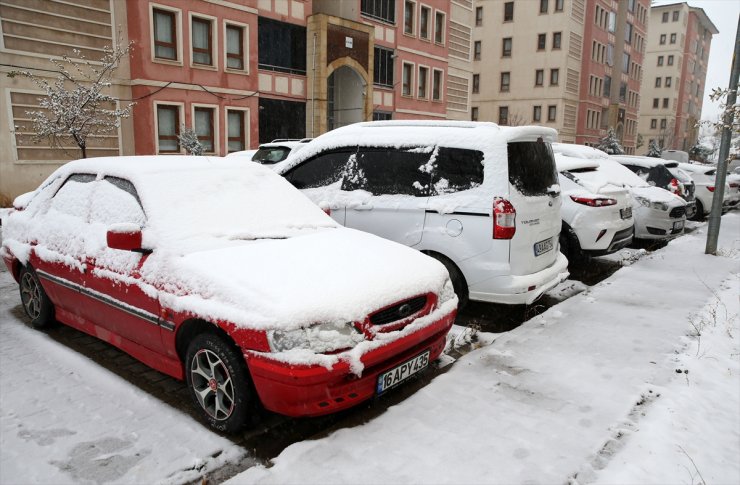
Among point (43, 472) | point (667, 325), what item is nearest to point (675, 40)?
point (667, 325)

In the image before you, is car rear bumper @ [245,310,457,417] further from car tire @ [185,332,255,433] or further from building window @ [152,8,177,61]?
building window @ [152,8,177,61]

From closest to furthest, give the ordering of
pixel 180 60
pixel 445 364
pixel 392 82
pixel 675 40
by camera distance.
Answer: pixel 445 364 < pixel 180 60 < pixel 392 82 < pixel 675 40

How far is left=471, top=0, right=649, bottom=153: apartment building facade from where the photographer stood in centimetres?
4500

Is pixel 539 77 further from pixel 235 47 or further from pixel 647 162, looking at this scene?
pixel 647 162

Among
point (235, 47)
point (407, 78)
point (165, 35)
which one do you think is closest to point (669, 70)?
point (407, 78)

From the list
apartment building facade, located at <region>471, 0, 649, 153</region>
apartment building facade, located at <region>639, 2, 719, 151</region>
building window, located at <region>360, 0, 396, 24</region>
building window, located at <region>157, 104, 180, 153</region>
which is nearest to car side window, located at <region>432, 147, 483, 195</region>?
building window, located at <region>157, 104, 180, 153</region>

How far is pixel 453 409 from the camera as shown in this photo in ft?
12.4

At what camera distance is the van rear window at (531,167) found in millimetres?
5281

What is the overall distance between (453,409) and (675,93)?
87.1 meters

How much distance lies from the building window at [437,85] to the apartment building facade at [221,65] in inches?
64.5

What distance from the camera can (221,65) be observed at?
20.9 m

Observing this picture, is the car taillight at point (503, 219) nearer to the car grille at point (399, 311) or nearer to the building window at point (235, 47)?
the car grille at point (399, 311)

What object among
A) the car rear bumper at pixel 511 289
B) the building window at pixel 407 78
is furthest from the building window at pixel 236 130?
the car rear bumper at pixel 511 289

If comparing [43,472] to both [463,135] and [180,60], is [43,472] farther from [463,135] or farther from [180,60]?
[180,60]
